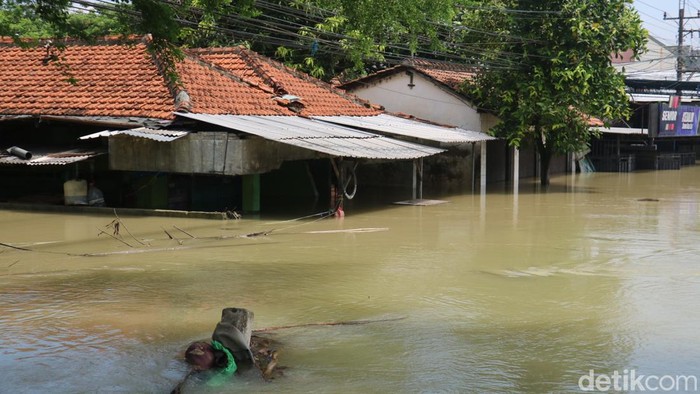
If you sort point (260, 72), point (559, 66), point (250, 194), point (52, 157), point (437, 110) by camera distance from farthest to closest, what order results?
point (437, 110) < point (559, 66) < point (260, 72) < point (250, 194) < point (52, 157)

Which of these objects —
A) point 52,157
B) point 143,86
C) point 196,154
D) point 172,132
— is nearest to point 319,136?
point 196,154

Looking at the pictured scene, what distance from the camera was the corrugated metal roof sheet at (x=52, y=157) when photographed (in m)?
15.1

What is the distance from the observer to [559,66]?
2102 centimetres

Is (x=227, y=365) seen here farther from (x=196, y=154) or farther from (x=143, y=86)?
(x=143, y=86)

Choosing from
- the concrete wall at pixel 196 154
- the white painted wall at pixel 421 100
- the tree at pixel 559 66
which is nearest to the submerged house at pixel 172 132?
the concrete wall at pixel 196 154

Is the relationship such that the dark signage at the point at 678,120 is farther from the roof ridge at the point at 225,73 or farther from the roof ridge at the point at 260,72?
the roof ridge at the point at 225,73

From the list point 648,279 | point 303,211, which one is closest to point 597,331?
point 648,279

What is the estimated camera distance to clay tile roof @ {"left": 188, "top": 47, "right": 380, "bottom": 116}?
1908 cm

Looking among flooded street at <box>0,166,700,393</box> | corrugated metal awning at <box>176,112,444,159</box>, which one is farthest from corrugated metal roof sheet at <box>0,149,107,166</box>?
corrugated metal awning at <box>176,112,444,159</box>

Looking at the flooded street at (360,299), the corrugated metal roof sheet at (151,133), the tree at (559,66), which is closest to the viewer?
the flooded street at (360,299)

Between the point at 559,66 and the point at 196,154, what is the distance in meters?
10.4

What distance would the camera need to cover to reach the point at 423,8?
14242mm

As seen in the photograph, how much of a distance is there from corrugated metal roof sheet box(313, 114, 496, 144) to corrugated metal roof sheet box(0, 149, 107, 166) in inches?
209

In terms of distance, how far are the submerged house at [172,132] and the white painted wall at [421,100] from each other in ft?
9.28
